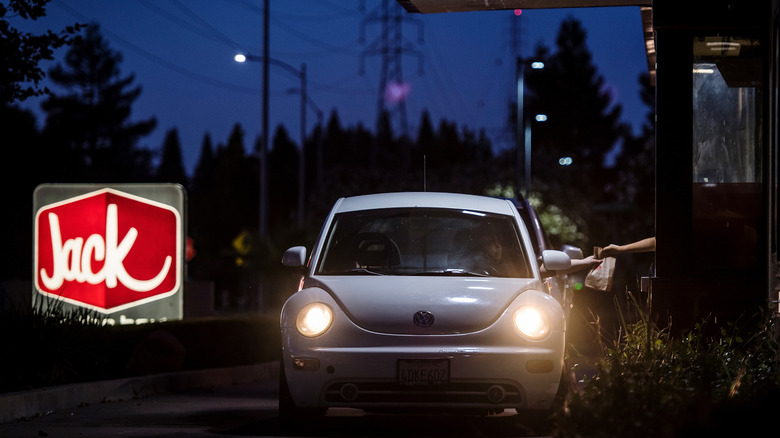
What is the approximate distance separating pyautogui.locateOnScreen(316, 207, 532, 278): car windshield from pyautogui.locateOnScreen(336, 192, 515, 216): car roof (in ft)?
0.19

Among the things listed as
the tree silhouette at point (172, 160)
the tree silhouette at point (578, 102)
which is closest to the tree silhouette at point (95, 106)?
the tree silhouette at point (578, 102)

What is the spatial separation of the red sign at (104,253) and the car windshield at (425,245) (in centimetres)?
988

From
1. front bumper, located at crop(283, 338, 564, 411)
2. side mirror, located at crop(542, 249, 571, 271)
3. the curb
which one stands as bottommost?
the curb

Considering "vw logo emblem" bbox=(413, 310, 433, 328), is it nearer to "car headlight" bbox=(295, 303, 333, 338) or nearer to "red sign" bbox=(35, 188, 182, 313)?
"car headlight" bbox=(295, 303, 333, 338)

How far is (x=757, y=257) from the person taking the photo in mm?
10820

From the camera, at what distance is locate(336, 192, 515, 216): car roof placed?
9969mm

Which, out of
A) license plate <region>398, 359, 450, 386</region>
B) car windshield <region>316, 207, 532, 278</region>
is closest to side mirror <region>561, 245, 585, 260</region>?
car windshield <region>316, 207, 532, 278</region>

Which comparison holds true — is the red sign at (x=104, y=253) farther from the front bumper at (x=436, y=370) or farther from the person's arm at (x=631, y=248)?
the front bumper at (x=436, y=370)

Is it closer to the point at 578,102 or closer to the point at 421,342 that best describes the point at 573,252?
the point at 421,342

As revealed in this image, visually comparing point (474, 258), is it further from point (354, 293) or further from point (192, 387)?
point (192, 387)

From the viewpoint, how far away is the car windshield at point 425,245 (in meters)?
9.45

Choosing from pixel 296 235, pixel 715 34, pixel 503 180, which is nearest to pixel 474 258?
pixel 715 34

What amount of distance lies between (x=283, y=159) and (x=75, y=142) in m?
65.6

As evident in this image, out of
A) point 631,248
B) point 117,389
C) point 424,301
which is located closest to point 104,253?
point 117,389
